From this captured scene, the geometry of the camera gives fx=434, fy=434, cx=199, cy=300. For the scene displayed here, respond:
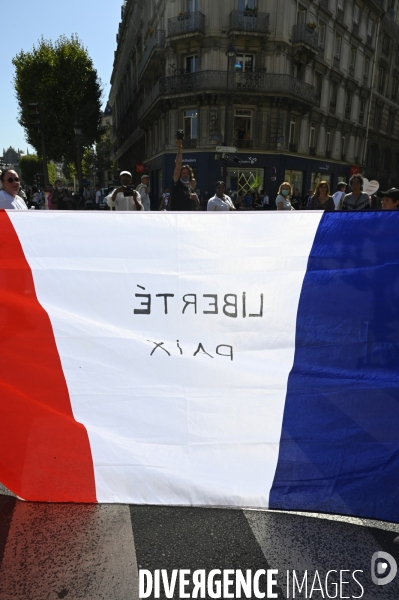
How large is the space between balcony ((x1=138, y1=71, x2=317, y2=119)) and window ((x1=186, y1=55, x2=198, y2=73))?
751 millimetres

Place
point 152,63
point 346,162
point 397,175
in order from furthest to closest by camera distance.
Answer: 1. point 397,175
2. point 346,162
3. point 152,63

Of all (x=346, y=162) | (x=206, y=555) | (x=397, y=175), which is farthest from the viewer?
(x=397, y=175)

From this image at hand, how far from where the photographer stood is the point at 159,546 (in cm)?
206

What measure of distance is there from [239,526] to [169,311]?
1150 mm

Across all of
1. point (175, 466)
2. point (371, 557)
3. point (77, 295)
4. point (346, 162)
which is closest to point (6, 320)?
point (77, 295)

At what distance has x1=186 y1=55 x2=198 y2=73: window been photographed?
25533 millimetres

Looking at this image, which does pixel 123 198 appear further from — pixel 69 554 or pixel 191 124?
pixel 191 124

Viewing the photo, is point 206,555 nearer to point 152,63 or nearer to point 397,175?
point 152,63

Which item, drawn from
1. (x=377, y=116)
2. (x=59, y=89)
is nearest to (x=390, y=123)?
(x=377, y=116)

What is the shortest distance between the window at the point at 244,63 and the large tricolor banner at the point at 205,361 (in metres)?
26.4

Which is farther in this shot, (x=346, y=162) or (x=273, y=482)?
(x=346, y=162)

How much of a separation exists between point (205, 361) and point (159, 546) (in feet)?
2.94

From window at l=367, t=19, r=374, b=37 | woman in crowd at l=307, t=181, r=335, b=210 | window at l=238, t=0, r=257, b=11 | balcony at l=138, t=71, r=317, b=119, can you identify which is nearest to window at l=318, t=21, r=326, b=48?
balcony at l=138, t=71, r=317, b=119

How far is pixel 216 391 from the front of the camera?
7.11ft
